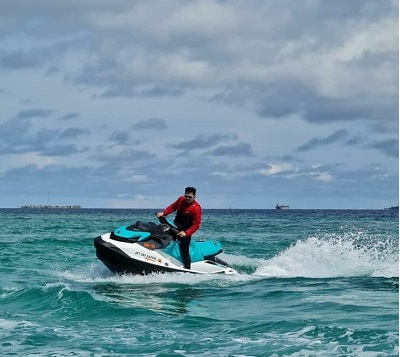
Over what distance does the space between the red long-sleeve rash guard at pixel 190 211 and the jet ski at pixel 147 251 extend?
37 cm

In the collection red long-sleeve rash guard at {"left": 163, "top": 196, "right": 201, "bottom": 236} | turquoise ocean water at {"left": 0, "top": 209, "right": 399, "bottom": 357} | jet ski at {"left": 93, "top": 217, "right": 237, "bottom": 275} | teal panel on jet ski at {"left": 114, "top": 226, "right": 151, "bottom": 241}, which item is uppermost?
red long-sleeve rash guard at {"left": 163, "top": 196, "right": 201, "bottom": 236}

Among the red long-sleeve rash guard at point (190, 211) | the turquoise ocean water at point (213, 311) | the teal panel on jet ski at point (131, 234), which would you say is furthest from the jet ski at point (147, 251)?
the red long-sleeve rash guard at point (190, 211)

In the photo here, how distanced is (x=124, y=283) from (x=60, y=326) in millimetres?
4156

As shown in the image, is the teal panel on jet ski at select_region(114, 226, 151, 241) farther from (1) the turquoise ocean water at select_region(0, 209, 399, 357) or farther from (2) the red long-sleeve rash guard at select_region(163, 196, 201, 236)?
(1) the turquoise ocean water at select_region(0, 209, 399, 357)

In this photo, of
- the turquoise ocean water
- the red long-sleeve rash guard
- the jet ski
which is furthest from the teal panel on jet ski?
the turquoise ocean water

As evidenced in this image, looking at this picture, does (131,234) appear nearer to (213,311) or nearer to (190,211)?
(190,211)

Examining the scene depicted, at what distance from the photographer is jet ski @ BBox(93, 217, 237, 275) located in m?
16.1

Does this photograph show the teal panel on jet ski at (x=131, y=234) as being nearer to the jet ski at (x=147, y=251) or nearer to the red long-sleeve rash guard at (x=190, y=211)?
the jet ski at (x=147, y=251)

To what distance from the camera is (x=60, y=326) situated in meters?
11.8

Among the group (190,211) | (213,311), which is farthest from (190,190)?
(213,311)

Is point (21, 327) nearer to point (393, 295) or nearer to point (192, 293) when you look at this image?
point (192, 293)

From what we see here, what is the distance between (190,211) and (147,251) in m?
1.32

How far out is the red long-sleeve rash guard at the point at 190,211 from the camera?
16078 mm

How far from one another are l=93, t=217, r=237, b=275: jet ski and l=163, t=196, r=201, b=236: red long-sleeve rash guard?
37 centimetres
